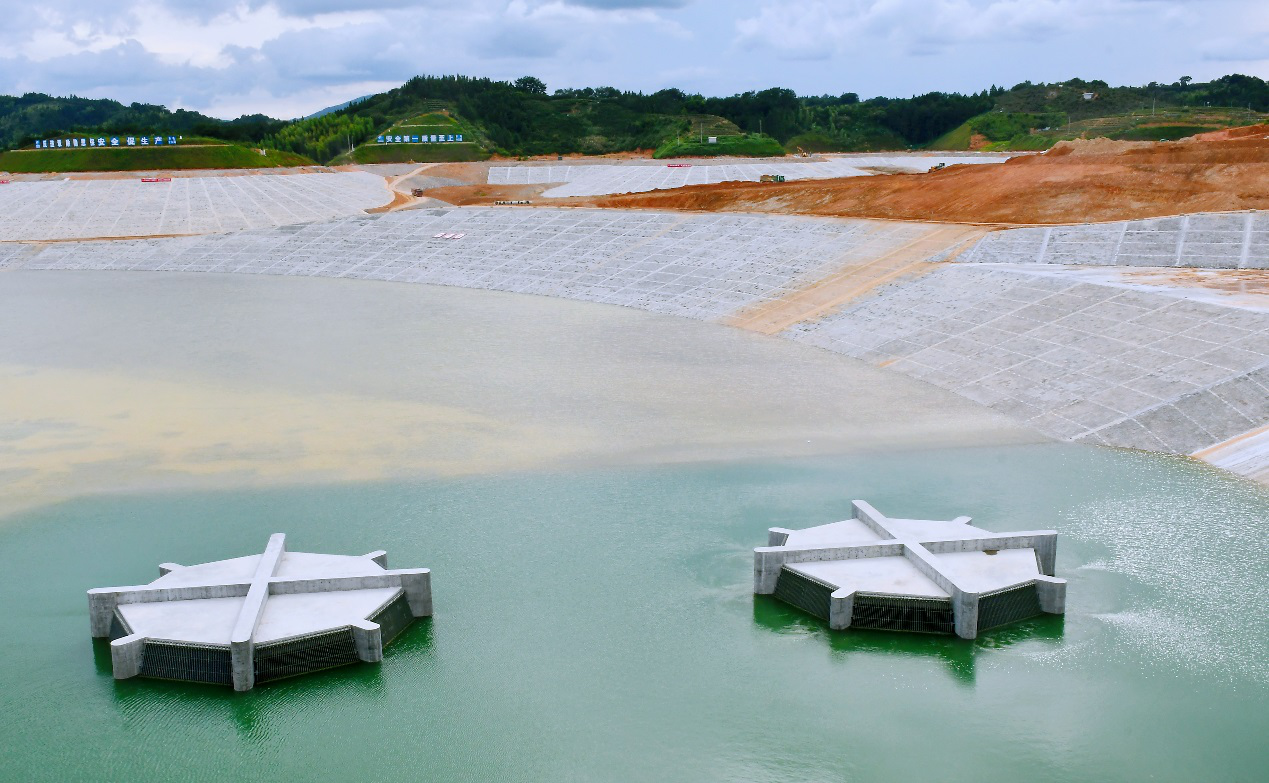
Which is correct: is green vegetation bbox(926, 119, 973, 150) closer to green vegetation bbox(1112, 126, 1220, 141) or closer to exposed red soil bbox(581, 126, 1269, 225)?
green vegetation bbox(1112, 126, 1220, 141)

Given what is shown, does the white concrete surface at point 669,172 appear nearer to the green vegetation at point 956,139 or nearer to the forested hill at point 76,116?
the green vegetation at point 956,139

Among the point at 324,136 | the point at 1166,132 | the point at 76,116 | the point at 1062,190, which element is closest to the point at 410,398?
the point at 1062,190

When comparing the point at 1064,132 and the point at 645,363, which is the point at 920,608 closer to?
the point at 645,363

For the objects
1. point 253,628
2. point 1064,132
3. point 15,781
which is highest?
point 1064,132

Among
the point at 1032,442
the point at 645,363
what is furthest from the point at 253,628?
the point at 645,363

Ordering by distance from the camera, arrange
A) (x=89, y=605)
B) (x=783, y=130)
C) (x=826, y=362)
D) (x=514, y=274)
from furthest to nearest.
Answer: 1. (x=783, y=130)
2. (x=514, y=274)
3. (x=826, y=362)
4. (x=89, y=605)

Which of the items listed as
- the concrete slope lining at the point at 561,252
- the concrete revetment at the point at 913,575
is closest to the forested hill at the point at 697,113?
the concrete slope lining at the point at 561,252
